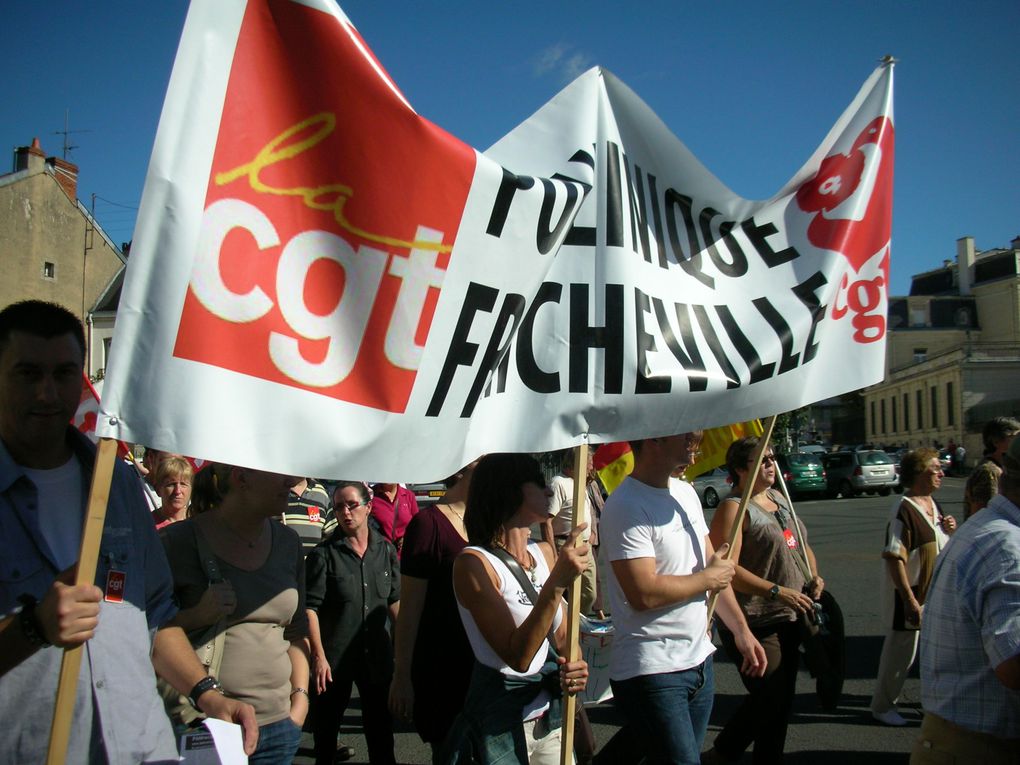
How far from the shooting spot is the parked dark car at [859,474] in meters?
28.1

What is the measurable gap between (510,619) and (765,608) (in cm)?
213

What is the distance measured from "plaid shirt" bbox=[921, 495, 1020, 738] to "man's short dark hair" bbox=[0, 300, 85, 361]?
2556mm

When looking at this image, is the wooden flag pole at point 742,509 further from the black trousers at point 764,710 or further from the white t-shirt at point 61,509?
the white t-shirt at point 61,509

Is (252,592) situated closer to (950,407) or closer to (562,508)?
(562,508)

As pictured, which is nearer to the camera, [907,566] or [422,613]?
[422,613]

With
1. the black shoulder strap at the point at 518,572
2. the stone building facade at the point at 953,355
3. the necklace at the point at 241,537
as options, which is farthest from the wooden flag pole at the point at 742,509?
the stone building facade at the point at 953,355

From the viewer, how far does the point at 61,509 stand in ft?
7.21

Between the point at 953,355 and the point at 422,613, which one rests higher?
the point at 953,355

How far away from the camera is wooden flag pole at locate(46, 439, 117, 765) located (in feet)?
6.01

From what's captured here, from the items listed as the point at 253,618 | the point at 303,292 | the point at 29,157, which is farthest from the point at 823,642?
the point at 29,157

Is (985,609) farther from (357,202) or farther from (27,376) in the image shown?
(27,376)

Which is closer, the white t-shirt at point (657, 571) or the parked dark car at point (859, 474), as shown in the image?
the white t-shirt at point (657, 571)

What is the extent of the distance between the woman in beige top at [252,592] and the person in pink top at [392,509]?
2378 millimetres

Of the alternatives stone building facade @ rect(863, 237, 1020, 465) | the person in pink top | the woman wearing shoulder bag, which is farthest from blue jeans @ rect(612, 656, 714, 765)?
stone building facade @ rect(863, 237, 1020, 465)
